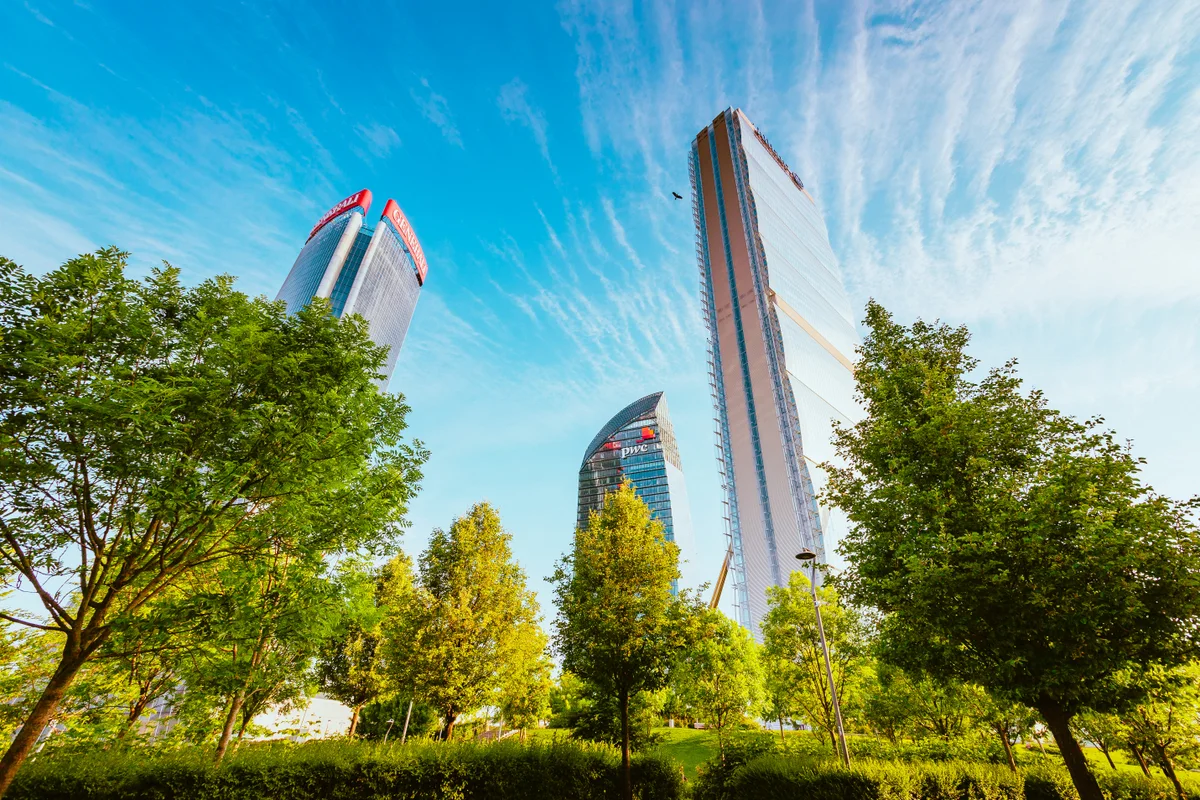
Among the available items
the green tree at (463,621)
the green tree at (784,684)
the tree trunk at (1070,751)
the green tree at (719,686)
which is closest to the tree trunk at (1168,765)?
the tree trunk at (1070,751)

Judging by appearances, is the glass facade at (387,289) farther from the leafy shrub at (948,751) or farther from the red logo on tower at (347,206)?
the leafy shrub at (948,751)

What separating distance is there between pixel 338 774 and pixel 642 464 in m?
131

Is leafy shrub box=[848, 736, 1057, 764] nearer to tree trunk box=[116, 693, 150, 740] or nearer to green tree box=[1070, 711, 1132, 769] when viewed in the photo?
green tree box=[1070, 711, 1132, 769]

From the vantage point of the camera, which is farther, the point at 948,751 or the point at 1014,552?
the point at 948,751

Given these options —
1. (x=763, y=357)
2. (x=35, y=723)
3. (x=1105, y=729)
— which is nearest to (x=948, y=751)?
(x=1105, y=729)

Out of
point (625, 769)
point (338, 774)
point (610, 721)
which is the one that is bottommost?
point (625, 769)

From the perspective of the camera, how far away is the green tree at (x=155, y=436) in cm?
675

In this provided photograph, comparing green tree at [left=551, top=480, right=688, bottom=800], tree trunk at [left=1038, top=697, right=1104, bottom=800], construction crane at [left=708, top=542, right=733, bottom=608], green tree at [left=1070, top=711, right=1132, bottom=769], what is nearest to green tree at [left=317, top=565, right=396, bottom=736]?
green tree at [left=551, top=480, right=688, bottom=800]

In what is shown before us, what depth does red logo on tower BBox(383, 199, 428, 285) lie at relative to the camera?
127m

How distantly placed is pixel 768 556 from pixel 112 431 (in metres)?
81.1

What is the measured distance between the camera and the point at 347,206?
392 ft

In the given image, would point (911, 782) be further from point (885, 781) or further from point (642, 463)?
point (642, 463)

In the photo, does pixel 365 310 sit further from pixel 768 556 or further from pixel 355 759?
pixel 355 759

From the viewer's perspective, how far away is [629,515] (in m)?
17.6
